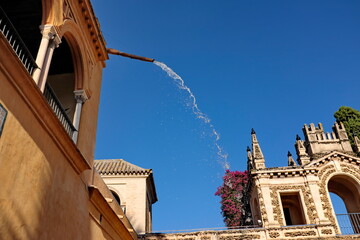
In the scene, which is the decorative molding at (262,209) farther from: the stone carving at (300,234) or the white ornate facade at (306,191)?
the stone carving at (300,234)

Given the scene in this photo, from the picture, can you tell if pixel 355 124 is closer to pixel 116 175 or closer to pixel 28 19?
pixel 116 175

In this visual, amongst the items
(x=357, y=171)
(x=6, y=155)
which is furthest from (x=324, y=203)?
(x=6, y=155)

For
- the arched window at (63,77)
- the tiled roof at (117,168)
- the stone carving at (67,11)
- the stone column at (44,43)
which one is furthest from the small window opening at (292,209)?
the stone column at (44,43)

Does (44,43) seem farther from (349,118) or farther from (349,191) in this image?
(349,118)

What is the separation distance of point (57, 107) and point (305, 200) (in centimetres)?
1715

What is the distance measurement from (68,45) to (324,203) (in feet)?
57.9

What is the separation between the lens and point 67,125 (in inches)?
285

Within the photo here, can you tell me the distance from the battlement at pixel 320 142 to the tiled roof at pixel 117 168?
1099 centimetres

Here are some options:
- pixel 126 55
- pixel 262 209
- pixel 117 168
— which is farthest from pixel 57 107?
pixel 117 168

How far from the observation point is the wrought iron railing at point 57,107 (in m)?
6.45

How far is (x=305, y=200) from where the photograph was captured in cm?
1933

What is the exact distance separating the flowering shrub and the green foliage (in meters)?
10.5

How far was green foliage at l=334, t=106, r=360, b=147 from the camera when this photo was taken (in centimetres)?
2840

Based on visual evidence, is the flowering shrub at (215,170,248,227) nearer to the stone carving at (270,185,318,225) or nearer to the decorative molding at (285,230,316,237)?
the stone carving at (270,185,318,225)
